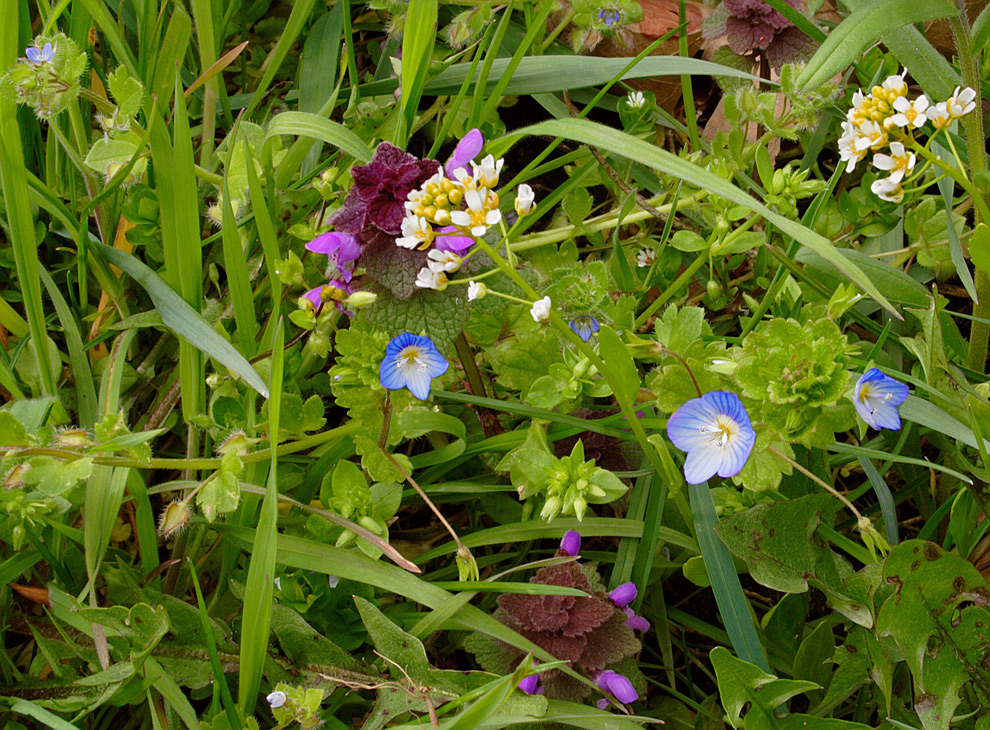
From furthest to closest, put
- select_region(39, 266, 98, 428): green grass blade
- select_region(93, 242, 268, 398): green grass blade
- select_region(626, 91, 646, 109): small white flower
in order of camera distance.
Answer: select_region(626, 91, 646, 109): small white flower
select_region(39, 266, 98, 428): green grass blade
select_region(93, 242, 268, 398): green grass blade

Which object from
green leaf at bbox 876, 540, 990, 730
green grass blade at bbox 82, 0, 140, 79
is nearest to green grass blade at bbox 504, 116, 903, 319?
green leaf at bbox 876, 540, 990, 730

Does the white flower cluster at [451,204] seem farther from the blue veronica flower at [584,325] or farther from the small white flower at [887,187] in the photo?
the small white flower at [887,187]

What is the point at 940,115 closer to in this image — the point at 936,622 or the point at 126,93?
the point at 936,622

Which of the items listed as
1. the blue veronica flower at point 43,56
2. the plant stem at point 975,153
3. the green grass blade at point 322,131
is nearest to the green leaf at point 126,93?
the blue veronica flower at point 43,56

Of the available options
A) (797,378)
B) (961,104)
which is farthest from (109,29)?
(961,104)

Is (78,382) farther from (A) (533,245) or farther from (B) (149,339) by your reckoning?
(A) (533,245)

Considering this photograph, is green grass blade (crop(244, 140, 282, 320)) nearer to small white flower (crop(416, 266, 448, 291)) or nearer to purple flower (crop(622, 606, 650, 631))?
small white flower (crop(416, 266, 448, 291))
